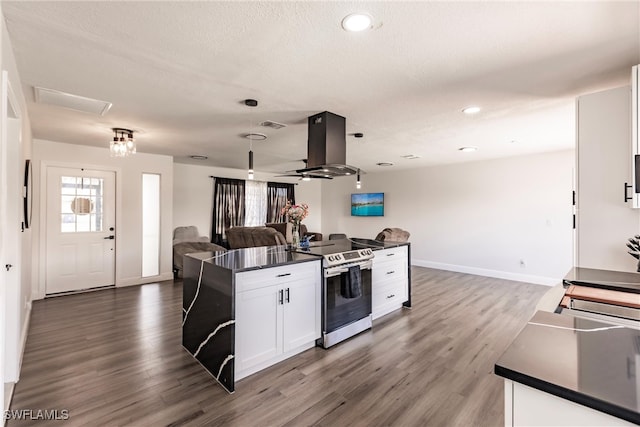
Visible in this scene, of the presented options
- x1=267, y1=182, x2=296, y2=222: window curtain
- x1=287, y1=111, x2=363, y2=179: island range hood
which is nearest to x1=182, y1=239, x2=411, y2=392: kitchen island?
x1=287, y1=111, x2=363, y2=179: island range hood

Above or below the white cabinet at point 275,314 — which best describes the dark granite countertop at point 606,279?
above

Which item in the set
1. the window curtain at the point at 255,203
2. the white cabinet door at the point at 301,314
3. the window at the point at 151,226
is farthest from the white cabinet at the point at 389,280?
the window curtain at the point at 255,203

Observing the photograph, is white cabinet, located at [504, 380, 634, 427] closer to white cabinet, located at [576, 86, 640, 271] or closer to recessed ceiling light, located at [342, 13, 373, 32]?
recessed ceiling light, located at [342, 13, 373, 32]

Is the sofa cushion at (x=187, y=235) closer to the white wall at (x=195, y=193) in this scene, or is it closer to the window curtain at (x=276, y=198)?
the white wall at (x=195, y=193)

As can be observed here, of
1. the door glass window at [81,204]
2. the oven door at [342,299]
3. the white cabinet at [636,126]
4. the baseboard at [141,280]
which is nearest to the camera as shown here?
the white cabinet at [636,126]

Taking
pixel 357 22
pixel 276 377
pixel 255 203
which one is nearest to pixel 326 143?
pixel 357 22

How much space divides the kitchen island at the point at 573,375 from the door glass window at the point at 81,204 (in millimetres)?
5969

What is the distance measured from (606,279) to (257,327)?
96.7 inches

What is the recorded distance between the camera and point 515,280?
228 inches

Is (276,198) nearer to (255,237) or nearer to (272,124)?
(255,237)

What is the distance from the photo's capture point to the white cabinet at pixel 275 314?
2371 millimetres

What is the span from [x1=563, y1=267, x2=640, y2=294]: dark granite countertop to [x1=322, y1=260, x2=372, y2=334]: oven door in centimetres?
179

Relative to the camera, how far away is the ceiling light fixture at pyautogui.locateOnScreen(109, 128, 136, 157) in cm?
375

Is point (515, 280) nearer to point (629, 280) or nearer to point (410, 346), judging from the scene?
point (410, 346)
